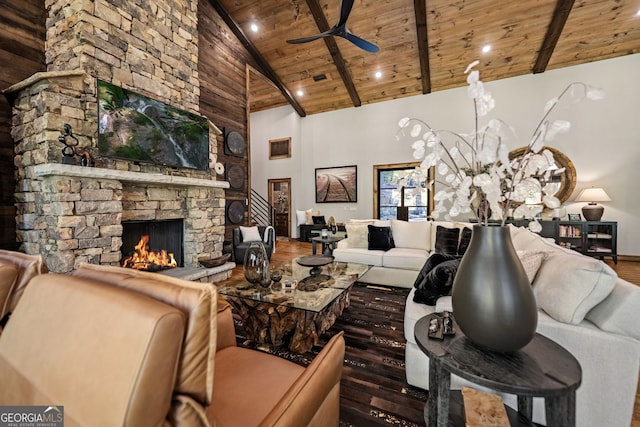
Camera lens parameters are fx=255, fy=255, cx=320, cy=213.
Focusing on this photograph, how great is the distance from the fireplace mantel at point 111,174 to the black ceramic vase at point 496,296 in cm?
333

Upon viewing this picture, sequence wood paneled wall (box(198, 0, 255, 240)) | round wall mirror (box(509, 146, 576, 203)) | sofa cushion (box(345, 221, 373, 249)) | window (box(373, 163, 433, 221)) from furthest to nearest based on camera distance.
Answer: window (box(373, 163, 433, 221)) → round wall mirror (box(509, 146, 576, 203)) → wood paneled wall (box(198, 0, 255, 240)) → sofa cushion (box(345, 221, 373, 249))

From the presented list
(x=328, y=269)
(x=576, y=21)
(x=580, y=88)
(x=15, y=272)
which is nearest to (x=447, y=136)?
(x=576, y=21)

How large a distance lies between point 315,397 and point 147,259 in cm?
349

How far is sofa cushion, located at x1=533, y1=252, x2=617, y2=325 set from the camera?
3.89ft

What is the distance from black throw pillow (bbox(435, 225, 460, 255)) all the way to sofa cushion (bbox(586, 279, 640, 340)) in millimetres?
2050

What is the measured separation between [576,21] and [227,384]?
23.4 feet

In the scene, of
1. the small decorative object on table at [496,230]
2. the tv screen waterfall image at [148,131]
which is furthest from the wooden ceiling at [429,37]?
the small decorative object on table at [496,230]

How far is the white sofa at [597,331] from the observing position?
1.14 metres

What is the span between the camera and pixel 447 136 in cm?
593

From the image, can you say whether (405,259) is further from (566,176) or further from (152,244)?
(566,176)

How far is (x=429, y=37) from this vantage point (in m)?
4.95

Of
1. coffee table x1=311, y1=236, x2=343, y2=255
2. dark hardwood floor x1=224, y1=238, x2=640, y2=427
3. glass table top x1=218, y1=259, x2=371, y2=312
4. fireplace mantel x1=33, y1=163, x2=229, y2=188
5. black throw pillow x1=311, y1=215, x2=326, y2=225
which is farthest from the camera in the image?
black throw pillow x1=311, y1=215, x2=326, y2=225

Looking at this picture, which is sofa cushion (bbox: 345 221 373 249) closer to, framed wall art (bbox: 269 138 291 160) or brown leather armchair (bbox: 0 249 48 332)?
brown leather armchair (bbox: 0 249 48 332)

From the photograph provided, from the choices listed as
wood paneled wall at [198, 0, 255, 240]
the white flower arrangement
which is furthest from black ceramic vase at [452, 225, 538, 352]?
wood paneled wall at [198, 0, 255, 240]
